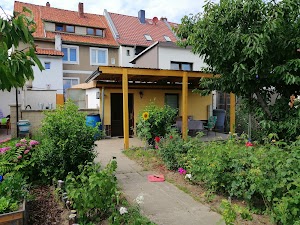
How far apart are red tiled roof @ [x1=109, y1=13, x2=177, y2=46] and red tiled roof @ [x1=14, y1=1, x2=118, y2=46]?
3.76 feet

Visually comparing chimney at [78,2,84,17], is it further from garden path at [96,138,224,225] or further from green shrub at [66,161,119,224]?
green shrub at [66,161,119,224]

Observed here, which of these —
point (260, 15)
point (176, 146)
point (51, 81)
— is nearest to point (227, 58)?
point (260, 15)

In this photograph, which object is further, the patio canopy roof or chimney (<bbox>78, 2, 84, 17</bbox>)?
chimney (<bbox>78, 2, 84, 17</bbox>)

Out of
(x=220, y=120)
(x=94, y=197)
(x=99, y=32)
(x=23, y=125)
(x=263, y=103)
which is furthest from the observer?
(x=99, y=32)

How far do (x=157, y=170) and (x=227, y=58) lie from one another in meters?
3.11

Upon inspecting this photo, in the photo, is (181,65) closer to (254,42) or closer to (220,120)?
(220,120)

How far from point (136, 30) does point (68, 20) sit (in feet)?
20.5

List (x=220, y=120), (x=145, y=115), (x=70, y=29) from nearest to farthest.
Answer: (x=145, y=115), (x=220, y=120), (x=70, y=29)

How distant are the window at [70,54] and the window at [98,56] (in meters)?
1.25

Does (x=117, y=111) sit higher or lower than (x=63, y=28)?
lower

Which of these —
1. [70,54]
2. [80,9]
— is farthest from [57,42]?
[80,9]

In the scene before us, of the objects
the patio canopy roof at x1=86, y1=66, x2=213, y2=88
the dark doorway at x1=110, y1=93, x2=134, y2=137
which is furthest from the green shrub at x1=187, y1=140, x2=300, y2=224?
the dark doorway at x1=110, y1=93, x2=134, y2=137

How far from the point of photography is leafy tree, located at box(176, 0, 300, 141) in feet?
15.6

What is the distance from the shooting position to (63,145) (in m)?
4.00
